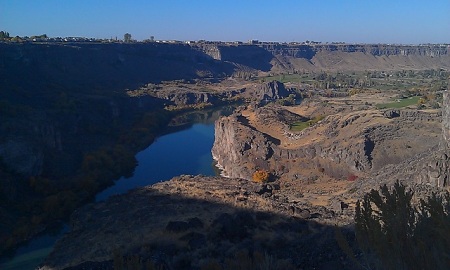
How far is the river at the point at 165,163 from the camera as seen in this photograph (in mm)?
23781

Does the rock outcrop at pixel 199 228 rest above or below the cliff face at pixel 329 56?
below

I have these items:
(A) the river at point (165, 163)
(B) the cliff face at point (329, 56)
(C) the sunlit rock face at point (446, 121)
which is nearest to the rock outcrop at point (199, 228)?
(A) the river at point (165, 163)

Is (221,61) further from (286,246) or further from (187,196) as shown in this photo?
(286,246)

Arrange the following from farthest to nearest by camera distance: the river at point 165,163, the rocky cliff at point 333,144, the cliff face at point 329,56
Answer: the cliff face at point 329,56, the rocky cliff at point 333,144, the river at point 165,163

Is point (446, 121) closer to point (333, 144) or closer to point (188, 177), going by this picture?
point (333, 144)

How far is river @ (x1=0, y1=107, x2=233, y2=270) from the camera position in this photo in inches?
936

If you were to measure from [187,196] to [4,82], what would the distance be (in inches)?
1206

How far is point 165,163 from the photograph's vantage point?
1688 inches

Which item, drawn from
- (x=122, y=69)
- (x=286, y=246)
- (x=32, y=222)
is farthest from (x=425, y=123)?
(x=122, y=69)

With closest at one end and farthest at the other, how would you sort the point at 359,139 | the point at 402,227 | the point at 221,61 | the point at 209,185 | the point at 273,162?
the point at 402,227 → the point at 209,185 → the point at 359,139 → the point at 273,162 → the point at 221,61

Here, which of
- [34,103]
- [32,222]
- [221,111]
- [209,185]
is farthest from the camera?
[221,111]

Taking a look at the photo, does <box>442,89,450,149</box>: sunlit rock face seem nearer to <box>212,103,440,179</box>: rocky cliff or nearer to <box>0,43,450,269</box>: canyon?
<box>0,43,450,269</box>: canyon

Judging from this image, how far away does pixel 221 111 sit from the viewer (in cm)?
7019

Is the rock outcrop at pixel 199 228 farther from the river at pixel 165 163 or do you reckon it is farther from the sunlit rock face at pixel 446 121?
the sunlit rock face at pixel 446 121
